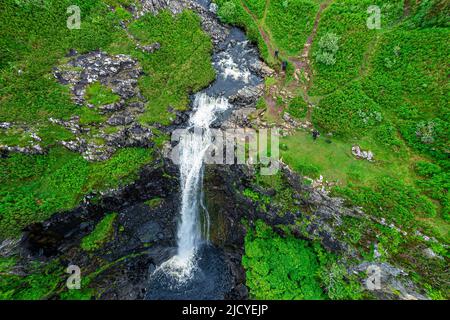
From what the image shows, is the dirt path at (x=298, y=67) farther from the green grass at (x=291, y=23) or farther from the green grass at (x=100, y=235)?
the green grass at (x=100, y=235)

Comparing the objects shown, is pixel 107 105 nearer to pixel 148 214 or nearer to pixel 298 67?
pixel 148 214

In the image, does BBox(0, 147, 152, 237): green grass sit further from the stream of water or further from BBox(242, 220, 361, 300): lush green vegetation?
BBox(242, 220, 361, 300): lush green vegetation

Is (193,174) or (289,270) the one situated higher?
(193,174)

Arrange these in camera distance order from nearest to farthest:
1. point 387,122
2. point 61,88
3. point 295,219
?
point 295,219, point 387,122, point 61,88

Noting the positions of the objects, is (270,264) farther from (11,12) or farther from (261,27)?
(11,12)

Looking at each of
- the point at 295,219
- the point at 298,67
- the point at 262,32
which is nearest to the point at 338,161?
the point at 295,219

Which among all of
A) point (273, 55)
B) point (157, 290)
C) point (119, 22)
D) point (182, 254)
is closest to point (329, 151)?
point (273, 55)

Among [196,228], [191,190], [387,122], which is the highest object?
[387,122]

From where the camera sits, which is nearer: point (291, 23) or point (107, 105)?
point (107, 105)
